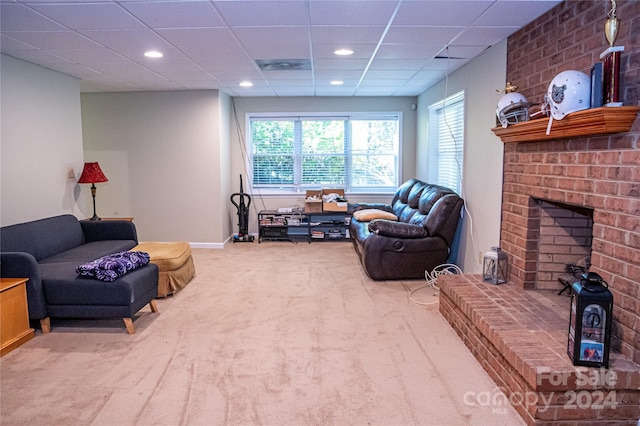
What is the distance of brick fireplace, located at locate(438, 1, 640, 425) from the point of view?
2090 mm

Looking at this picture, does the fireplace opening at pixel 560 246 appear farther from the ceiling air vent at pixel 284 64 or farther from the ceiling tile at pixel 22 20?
the ceiling tile at pixel 22 20

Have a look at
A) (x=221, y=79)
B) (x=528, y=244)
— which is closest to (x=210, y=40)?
(x=221, y=79)

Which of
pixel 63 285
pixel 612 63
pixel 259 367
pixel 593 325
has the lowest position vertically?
pixel 259 367

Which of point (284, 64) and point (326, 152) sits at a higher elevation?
point (284, 64)

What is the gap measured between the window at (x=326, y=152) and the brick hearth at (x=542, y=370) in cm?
442

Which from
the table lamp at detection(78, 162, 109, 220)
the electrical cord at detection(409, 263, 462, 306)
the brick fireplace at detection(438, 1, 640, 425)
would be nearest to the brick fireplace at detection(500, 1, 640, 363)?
the brick fireplace at detection(438, 1, 640, 425)

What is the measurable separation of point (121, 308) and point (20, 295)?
0.67 meters

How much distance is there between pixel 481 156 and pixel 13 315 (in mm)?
4027

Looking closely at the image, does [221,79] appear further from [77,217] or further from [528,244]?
[528,244]

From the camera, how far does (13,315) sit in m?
3.03

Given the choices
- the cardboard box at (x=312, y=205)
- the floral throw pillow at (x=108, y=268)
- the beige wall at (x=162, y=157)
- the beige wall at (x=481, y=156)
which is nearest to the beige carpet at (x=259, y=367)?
the floral throw pillow at (x=108, y=268)

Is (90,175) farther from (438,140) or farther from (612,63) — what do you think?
(612,63)

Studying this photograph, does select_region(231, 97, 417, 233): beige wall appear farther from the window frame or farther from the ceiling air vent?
the ceiling air vent

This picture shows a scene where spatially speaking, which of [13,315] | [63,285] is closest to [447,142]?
[63,285]
